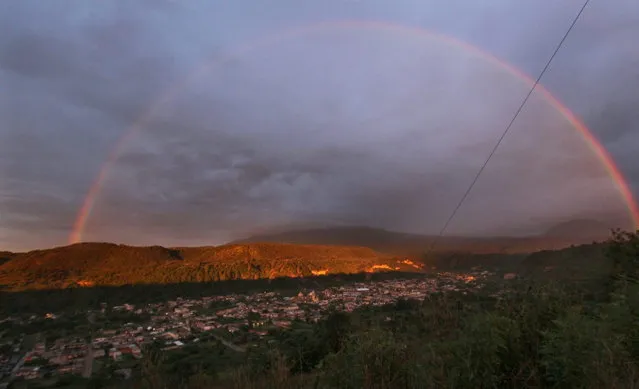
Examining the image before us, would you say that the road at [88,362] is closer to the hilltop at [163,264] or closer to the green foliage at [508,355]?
the green foliage at [508,355]

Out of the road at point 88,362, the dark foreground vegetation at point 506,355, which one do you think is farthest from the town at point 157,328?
the dark foreground vegetation at point 506,355

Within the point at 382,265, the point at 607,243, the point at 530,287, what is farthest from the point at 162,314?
the point at 530,287

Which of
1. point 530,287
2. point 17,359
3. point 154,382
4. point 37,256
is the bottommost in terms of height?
point 17,359

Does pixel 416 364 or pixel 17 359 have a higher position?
pixel 416 364

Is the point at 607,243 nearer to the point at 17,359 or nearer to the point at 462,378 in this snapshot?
the point at 462,378

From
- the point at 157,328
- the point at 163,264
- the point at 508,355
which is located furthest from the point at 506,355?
the point at 163,264

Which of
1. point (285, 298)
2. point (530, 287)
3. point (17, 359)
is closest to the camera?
point (530, 287)

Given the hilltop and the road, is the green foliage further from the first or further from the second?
the hilltop
